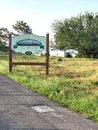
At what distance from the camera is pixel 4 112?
7.16m

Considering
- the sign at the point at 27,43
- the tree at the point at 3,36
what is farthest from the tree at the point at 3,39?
the sign at the point at 27,43

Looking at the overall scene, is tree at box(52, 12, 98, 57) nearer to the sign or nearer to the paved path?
the sign

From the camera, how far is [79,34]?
4488 cm

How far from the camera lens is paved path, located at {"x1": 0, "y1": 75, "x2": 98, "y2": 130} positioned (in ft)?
20.0

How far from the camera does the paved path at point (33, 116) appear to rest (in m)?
6.11

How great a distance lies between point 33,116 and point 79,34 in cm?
3861

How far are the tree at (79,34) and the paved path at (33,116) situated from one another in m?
35.5

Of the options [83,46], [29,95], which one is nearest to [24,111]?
[29,95]

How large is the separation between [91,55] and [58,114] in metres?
37.8

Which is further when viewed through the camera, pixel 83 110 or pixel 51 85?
pixel 51 85

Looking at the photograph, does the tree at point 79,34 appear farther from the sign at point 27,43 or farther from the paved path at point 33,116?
the paved path at point 33,116

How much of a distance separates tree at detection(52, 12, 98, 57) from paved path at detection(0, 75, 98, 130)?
35.5 metres

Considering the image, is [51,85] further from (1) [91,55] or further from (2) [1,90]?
(1) [91,55]

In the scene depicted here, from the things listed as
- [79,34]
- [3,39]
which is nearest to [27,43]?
[79,34]
